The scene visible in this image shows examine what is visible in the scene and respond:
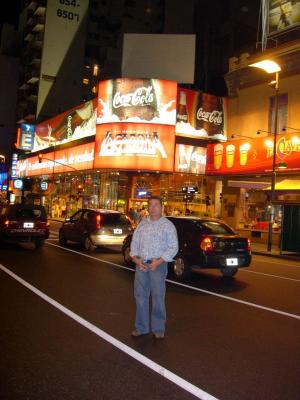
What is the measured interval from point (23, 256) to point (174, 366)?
36.5ft

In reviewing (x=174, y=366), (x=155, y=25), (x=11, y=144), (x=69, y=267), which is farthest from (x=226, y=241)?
(x=11, y=144)

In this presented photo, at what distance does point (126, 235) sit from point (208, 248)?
684cm

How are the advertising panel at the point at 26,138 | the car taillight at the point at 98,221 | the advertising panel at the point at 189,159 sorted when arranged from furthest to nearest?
the advertising panel at the point at 26,138 < the advertising panel at the point at 189,159 < the car taillight at the point at 98,221

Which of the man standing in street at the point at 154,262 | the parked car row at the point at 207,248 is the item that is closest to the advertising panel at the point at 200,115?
the parked car row at the point at 207,248

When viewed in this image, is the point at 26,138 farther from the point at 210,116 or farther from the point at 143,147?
the point at 210,116

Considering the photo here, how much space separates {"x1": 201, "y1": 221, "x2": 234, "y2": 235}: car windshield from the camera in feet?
39.3

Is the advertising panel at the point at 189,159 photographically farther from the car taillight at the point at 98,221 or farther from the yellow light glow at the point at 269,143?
the car taillight at the point at 98,221

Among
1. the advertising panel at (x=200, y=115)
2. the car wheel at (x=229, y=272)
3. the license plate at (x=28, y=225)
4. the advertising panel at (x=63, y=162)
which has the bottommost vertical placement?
the car wheel at (x=229, y=272)

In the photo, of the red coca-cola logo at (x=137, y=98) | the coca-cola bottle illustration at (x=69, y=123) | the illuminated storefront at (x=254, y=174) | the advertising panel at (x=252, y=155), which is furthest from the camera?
the coca-cola bottle illustration at (x=69, y=123)

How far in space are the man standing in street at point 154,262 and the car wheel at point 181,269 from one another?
544 cm

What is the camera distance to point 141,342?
19.9ft

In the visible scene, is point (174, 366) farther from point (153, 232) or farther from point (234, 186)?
point (234, 186)

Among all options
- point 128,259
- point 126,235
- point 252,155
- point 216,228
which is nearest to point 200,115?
point 252,155

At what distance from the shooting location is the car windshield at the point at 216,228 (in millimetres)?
11984
